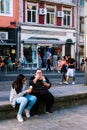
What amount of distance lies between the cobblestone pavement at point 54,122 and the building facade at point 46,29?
26.8 metres

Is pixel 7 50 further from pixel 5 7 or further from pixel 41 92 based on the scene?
pixel 41 92

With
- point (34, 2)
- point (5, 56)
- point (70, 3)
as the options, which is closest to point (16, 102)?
point (5, 56)

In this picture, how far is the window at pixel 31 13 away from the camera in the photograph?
39438mm

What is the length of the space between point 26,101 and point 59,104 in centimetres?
184

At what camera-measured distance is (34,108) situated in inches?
432

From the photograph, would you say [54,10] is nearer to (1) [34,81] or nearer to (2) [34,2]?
(2) [34,2]

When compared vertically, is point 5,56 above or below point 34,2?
below

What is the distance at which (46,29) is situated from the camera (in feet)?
133

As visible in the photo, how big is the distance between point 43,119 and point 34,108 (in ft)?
1.55

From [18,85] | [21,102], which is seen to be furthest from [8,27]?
[21,102]

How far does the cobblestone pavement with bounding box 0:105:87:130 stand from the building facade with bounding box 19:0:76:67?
88.0ft

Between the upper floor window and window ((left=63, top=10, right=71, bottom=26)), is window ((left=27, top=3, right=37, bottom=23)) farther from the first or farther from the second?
window ((left=63, top=10, right=71, bottom=26))

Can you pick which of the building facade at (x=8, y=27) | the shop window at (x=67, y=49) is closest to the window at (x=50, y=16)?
the shop window at (x=67, y=49)

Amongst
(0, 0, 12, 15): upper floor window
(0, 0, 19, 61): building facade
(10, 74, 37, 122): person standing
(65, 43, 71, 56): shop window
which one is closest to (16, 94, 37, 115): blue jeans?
(10, 74, 37, 122): person standing
